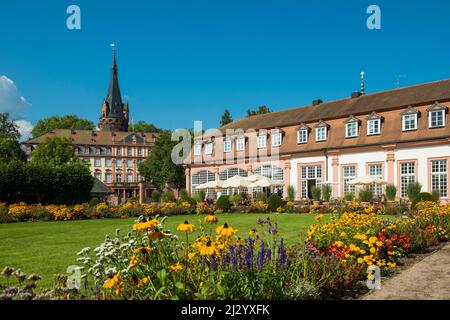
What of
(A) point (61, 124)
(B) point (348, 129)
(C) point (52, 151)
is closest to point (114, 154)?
(A) point (61, 124)

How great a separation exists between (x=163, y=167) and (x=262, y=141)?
1195 inches

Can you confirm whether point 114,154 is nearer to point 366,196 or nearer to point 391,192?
point 366,196

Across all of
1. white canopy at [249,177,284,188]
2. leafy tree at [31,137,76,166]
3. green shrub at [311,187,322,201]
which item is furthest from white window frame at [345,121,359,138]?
leafy tree at [31,137,76,166]

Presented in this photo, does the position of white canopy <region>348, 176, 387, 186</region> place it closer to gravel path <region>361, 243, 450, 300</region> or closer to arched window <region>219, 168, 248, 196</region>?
arched window <region>219, 168, 248, 196</region>

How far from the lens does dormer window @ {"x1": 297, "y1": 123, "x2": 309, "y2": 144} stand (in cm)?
3378

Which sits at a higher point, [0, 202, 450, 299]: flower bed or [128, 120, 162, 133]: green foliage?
[128, 120, 162, 133]: green foliage

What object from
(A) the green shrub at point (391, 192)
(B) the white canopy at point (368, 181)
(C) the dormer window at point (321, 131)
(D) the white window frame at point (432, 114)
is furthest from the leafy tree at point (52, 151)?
(D) the white window frame at point (432, 114)

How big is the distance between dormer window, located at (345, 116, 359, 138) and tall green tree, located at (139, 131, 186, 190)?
37656 mm

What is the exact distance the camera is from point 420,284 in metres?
6.41

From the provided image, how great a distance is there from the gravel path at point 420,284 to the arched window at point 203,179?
33.5 meters

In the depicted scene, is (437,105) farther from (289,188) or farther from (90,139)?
(90,139)

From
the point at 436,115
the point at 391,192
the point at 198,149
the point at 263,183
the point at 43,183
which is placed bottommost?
the point at 391,192
